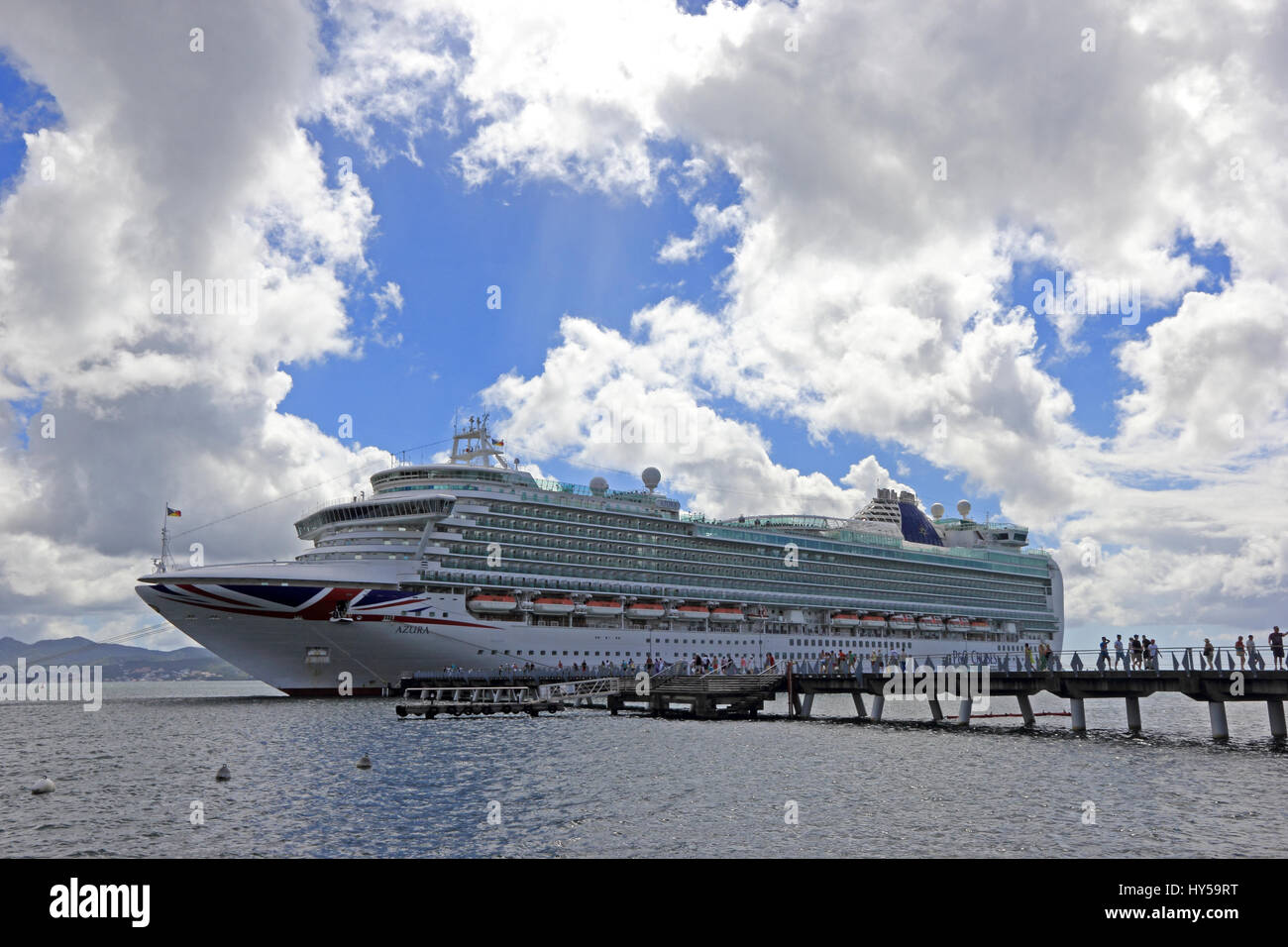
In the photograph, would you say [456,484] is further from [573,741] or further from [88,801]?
[88,801]

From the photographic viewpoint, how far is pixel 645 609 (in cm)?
7781

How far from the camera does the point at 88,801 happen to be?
A: 27531 millimetres

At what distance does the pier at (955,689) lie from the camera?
41062 millimetres

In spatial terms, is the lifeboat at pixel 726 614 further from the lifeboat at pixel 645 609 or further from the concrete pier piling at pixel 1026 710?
the concrete pier piling at pixel 1026 710

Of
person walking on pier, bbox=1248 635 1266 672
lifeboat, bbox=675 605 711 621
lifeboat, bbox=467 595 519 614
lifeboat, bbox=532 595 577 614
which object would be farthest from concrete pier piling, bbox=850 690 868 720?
lifeboat, bbox=675 605 711 621

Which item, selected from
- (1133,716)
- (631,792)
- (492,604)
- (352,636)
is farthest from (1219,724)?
(352,636)

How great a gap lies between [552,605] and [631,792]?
43030 mm

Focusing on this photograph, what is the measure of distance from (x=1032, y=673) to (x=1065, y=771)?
15206mm

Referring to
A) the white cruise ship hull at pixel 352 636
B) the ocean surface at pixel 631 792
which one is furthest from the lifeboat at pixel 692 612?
the ocean surface at pixel 631 792

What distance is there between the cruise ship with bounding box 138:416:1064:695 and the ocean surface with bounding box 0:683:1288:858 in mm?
10663

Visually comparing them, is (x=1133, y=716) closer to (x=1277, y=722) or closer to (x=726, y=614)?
(x=1277, y=722)

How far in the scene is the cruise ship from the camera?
58.9m

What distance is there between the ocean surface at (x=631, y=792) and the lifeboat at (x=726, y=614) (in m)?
35.8
